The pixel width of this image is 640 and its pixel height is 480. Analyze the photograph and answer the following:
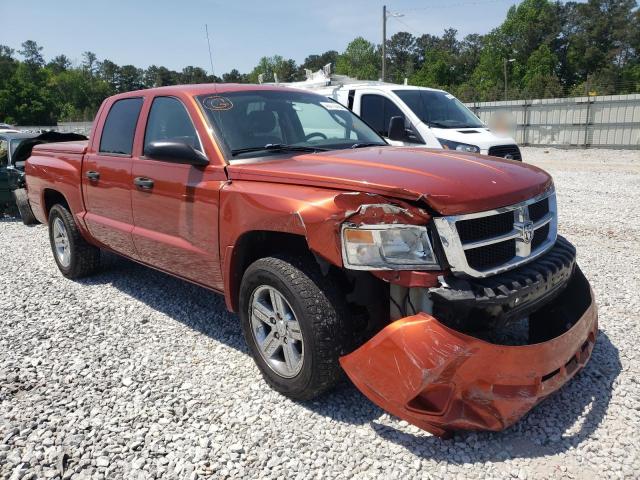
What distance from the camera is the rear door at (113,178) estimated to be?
13.9 feet

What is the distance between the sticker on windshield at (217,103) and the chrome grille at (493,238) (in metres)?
1.99

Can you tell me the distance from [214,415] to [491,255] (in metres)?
1.81

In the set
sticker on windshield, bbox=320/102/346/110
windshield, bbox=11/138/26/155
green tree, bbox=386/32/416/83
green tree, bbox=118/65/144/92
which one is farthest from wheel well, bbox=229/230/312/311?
green tree, bbox=118/65/144/92

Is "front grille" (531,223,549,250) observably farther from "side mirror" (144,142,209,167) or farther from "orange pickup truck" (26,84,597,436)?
"side mirror" (144,142,209,167)

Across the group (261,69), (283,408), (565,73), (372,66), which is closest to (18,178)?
(283,408)

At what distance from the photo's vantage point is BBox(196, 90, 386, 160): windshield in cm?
350

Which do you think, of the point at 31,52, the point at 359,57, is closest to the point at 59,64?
the point at 31,52

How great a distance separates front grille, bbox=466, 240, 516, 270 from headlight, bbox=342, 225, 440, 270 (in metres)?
0.22

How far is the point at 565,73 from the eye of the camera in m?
66.2

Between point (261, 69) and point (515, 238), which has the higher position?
point (261, 69)

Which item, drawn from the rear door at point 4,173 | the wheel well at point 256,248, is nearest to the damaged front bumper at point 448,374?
the wheel well at point 256,248

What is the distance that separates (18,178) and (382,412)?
828 centimetres

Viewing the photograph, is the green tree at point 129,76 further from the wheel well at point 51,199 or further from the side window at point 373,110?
Result: the wheel well at point 51,199

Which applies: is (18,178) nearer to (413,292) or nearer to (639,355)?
(413,292)
